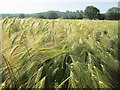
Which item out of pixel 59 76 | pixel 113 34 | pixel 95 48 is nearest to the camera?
Result: pixel 59 76

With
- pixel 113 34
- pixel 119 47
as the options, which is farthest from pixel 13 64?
pixel 113 34

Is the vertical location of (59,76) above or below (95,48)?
below

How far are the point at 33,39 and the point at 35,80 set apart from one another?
0.50 m

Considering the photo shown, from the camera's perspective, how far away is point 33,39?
1487 mm

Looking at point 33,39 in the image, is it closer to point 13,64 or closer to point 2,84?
point 13,64

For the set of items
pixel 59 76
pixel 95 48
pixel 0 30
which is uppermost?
pixel 0 30

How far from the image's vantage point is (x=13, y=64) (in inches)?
47.6

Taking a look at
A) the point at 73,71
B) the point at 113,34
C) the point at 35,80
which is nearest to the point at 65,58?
the point at 73,71

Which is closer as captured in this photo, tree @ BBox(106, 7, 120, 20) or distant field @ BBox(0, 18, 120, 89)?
distant field @ BBox(0, 18, 120, 89)

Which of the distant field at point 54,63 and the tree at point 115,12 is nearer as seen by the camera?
the distant field at point 54,63

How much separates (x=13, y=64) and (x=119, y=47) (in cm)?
105

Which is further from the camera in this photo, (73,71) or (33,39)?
(33,39)

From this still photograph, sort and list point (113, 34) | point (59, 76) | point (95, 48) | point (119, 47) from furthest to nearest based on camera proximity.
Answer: point (113, 34)
point (119, 47)
point (95, 48)
point (59, 76)

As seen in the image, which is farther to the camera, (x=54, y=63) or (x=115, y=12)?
(x=115, y=12)
